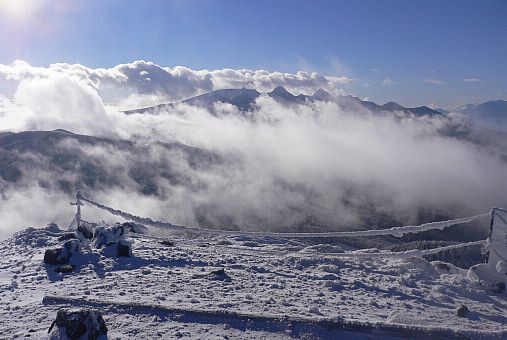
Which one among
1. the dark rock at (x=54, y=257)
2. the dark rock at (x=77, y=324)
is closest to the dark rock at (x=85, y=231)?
the dark rock at (x=54, y=257)

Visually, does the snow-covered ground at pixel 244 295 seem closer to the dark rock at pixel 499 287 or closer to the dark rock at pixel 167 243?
the dark rock at pixel 499 287

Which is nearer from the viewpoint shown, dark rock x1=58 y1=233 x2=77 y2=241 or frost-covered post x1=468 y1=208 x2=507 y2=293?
frost-covered post x1=468 y1=208 x2=507 y2=293

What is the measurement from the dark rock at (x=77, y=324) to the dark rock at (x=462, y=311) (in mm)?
13482

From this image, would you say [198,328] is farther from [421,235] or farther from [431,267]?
[421,235]

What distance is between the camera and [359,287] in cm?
1881

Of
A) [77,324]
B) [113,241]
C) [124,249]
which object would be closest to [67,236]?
[113,241]

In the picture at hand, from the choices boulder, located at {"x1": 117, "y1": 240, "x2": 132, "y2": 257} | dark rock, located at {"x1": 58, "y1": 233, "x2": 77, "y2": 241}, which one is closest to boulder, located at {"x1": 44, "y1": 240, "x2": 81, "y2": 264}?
boulder, located at {"x1": 117, "y1": 240, "x2": 132, "y2": 257}

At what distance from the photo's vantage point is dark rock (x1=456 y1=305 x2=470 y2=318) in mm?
16233

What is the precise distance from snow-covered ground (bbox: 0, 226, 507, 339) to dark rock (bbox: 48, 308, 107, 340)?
99 cm

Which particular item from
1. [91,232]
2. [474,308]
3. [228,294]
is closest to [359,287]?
[474,308]

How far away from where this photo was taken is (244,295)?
16922 millimetres

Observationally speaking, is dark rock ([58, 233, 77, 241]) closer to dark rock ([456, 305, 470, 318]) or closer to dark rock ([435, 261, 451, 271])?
dark rock ([456, 305, 470, 318])

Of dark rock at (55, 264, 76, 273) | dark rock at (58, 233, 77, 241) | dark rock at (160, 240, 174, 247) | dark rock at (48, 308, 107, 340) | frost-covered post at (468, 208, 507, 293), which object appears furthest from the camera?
dark rock at (160, 240, 174, 247)

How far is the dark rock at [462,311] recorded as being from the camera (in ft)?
53.3
